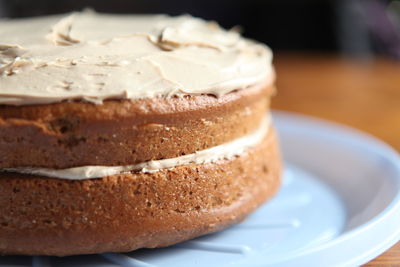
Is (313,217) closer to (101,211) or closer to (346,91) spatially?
(101,211)

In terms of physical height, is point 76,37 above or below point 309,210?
above

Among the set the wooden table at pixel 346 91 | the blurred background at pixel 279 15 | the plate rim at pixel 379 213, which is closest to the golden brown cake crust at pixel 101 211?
the plate rim at pixel 379 213

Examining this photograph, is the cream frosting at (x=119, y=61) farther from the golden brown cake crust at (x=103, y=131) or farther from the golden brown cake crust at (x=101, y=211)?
the golden brown cake crust at (x=101, y=211)

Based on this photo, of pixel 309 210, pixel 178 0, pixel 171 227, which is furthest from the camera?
pixel 178 0

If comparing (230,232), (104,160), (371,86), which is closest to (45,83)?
(104,160)

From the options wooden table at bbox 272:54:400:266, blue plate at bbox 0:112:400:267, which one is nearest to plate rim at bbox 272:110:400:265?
blue plate at bbox 0:112:400:267

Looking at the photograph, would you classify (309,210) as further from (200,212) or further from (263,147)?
(200,212)
